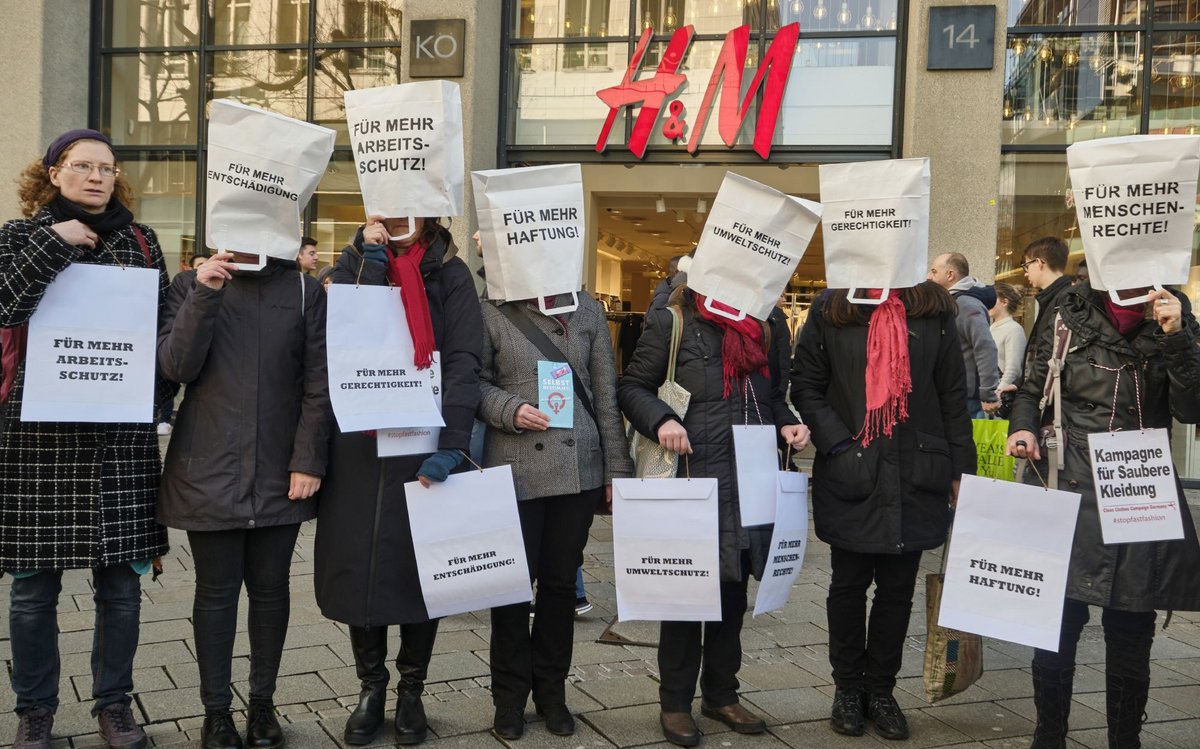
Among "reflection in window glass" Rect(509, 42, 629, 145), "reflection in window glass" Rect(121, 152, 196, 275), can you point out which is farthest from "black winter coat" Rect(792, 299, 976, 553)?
"reflection in window glass" Rect(121, 152, 196, 275)

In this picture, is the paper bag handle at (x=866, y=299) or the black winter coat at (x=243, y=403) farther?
the paper bag handle at (x=866, y=299)

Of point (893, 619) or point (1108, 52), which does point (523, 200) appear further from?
point (1108, 52)

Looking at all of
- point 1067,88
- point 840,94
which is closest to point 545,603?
point 840,94

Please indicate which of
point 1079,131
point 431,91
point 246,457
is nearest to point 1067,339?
point 431,91

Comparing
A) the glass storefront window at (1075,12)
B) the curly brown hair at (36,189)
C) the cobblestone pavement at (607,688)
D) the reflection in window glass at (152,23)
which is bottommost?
the cobblestone pavement at (607,688)

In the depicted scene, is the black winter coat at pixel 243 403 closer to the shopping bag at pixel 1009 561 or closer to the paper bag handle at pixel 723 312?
the paper bag handle at pixel 723 312

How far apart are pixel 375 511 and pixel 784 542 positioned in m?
1.53

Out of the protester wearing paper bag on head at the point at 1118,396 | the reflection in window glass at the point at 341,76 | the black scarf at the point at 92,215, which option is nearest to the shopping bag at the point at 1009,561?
the protester wearing paper bag on head at the point at 1118,396

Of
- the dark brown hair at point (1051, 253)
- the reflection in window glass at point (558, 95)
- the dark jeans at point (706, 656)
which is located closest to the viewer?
the dark jeans at point (706, 656)

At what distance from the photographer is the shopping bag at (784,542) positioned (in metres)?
3.91

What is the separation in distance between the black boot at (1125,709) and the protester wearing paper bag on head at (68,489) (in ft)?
11.3

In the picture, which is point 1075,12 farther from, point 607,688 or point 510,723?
point 510,723

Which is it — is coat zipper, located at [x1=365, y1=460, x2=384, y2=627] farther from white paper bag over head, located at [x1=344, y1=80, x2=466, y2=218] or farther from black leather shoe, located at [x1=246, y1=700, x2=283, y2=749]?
white paper bag over head, located at [x1=344, y1=80, x2=466, y2=218]

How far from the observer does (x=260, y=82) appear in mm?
11953
